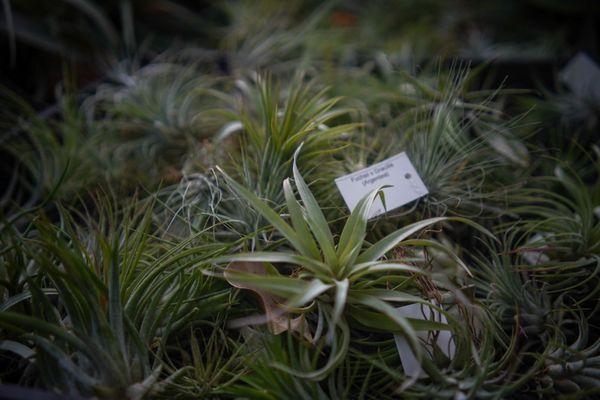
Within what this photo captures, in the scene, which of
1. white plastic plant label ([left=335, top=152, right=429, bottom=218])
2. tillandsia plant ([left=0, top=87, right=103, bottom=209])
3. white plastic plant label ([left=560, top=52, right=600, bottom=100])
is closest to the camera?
white plastic plant label ([left=335, top=152, right=429, bottom=218])

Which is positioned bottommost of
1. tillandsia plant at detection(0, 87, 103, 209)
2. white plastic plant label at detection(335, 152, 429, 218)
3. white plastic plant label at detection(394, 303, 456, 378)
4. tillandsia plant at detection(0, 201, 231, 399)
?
white plastic plant label at detection(394, 303, 456, 378)

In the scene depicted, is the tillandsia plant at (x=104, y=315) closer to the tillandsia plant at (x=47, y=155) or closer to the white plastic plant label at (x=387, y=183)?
the white plastic plant label at (x=387, y=183)

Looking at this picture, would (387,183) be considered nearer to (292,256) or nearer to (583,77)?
(292,256)

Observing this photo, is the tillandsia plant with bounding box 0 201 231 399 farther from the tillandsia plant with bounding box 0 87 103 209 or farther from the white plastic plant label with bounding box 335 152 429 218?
the tillandsia plant with bounding box 0 87 103 209

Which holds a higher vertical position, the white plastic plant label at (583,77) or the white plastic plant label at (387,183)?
the white plastic plant label at (583,77)

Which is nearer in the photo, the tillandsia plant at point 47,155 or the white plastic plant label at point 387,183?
the white plastic plant label at point 387,183

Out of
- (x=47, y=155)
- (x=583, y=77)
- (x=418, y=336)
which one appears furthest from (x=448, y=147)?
(x=47, y=155)

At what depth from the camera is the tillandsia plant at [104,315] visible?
0.55 meters

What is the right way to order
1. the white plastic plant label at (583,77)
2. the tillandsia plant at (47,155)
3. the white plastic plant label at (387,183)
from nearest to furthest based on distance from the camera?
the white plastic plant label at (387,183) < the tillandsia plant at (47,155) < the white plastic plant label at (583,77)

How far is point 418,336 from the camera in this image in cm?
64

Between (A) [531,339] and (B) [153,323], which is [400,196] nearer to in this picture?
(A) [531,339]

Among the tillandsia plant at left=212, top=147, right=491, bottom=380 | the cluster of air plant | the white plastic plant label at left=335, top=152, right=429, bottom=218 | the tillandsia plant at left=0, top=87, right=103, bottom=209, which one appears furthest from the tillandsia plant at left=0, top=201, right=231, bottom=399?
the tillandsia plant at left=0, top=87, right=103, bottom=209

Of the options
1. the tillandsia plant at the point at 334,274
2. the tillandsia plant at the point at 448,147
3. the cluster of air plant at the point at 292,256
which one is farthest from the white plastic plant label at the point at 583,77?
the tillandsia plant at the point at 334,274

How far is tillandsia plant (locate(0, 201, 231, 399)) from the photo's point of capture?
21.6 inches
